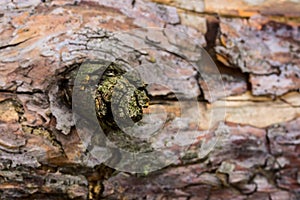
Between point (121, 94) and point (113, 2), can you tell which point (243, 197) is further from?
point (113, 2)

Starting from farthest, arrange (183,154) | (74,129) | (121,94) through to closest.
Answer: (183,154)
(74,129)
(121,94)

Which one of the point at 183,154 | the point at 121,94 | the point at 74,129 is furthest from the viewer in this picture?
the point at 183,154

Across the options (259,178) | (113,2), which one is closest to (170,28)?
(113,2)

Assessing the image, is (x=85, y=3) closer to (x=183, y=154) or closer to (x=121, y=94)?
(x=121, y=94)

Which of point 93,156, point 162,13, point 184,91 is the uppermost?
point 162,13

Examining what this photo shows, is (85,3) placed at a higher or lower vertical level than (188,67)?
higher

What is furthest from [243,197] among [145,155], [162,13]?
[162,13]

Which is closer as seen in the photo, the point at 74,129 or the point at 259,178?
the point at 74,129
